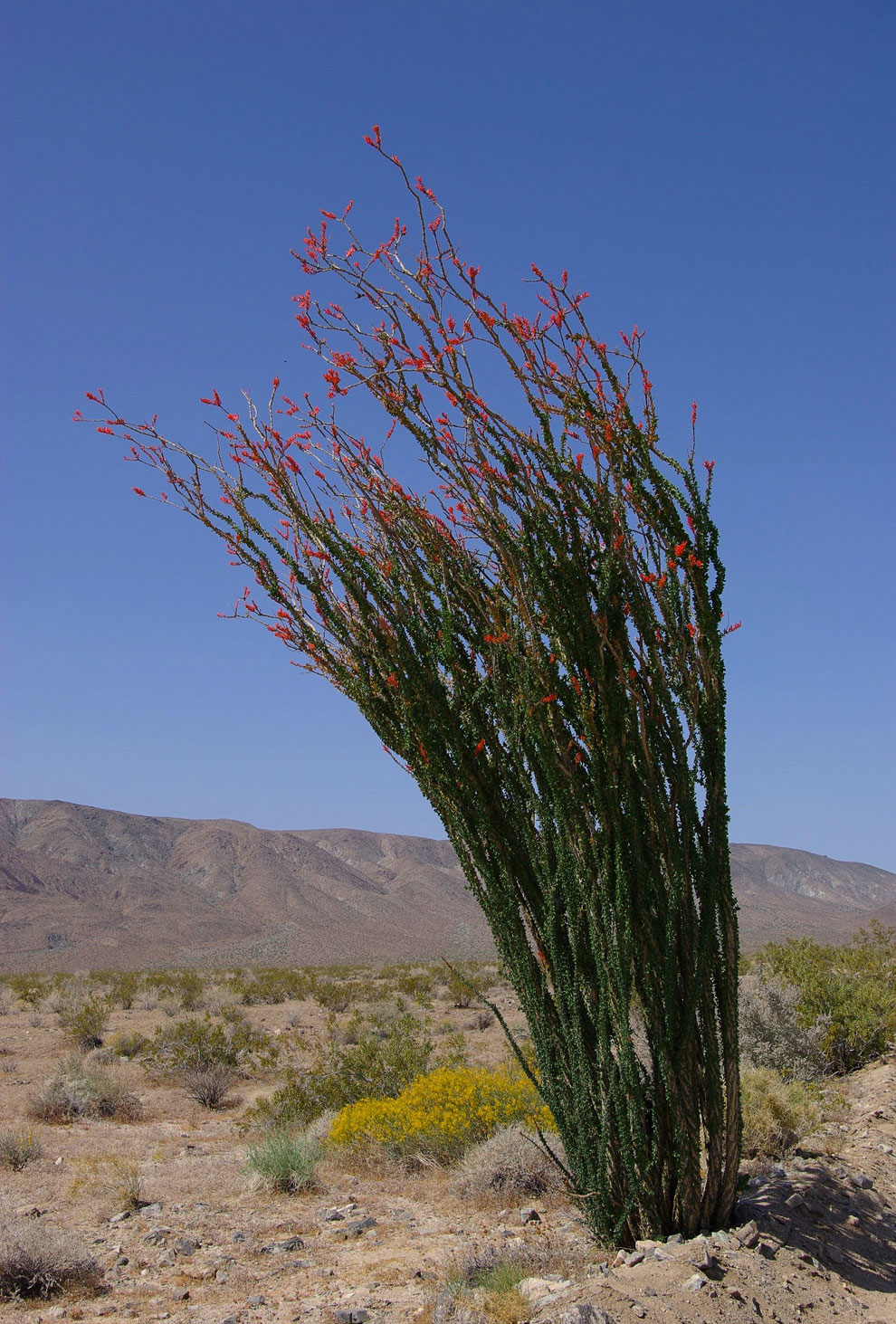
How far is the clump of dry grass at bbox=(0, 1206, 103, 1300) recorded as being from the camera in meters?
5.21

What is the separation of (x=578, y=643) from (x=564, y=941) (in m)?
1.60

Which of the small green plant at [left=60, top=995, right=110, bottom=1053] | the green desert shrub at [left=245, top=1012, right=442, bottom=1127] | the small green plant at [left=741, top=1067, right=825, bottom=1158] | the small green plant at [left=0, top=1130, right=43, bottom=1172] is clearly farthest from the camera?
the small green plant at [left=60, top=995, right=110, bottom=1053]

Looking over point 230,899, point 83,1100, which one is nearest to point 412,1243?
point 83,1100

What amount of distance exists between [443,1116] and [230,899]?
59722mm

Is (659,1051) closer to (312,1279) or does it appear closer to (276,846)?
(312,1279)

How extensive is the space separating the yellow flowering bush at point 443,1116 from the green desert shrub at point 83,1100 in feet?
12.9

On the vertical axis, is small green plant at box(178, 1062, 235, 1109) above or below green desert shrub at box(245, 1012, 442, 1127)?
below

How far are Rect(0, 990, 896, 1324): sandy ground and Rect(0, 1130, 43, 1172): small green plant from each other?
0.18 metres

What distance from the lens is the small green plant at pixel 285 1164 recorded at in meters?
7.52

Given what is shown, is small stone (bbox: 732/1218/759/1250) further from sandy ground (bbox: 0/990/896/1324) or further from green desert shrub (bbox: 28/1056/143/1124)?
green desert shrub (bbox: 28/1056/143/1124)

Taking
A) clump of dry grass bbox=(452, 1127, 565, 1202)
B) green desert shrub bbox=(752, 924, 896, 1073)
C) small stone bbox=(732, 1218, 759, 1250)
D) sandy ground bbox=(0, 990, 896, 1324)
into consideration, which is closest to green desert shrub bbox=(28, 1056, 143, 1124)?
sandy ground bbox=(0, 990, 896, 1324)

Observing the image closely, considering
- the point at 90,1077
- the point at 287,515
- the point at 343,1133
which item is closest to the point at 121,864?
the point at 90,1077

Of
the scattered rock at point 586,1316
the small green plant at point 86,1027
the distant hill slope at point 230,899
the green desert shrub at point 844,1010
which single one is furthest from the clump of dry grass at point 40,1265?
the distant hill slope at point 230,899

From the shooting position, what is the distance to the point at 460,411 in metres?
4.54
